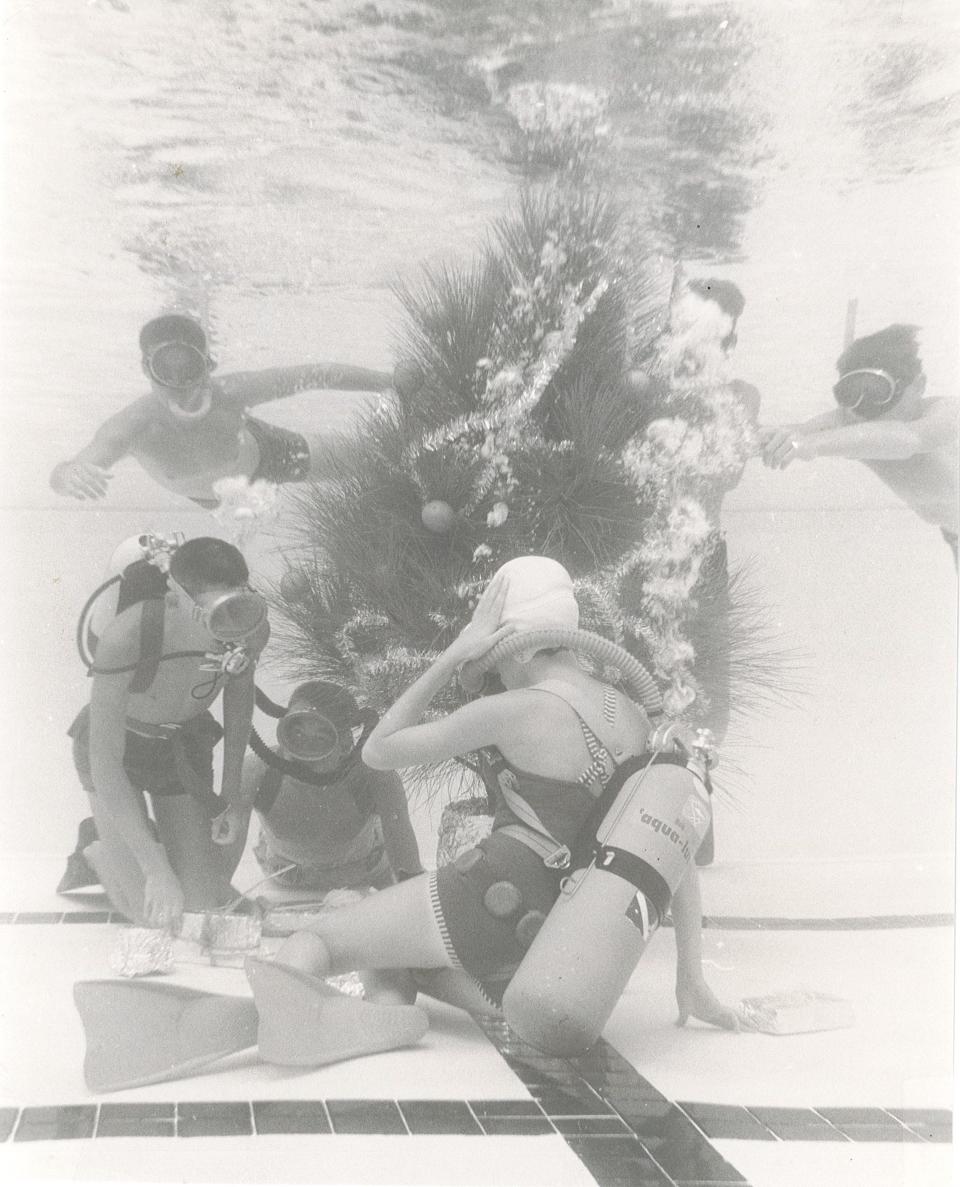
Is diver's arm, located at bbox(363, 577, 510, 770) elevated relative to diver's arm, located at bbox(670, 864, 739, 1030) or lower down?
elevated

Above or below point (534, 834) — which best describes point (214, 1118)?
below

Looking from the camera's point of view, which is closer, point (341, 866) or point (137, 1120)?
point (137, 1120)

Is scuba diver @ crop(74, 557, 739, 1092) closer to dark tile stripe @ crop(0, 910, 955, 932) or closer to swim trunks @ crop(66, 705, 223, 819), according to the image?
dark tile stripe @ crop(0, 910, 955, 932)

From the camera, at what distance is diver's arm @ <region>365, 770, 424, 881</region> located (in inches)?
57.0

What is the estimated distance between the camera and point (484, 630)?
4.47 feet

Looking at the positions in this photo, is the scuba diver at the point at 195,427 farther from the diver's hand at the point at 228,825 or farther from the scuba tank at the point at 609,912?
the scuba tank at the point at 609,912


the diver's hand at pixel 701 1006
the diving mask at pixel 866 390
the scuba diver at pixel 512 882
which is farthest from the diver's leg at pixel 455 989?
the diving mask at pixel 866 390

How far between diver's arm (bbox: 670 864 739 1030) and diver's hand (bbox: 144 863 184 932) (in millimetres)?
586

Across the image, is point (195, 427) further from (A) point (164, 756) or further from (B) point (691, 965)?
(B) point (691, 965)

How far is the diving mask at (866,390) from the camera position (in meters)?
1.46

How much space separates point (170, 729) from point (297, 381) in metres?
0.44

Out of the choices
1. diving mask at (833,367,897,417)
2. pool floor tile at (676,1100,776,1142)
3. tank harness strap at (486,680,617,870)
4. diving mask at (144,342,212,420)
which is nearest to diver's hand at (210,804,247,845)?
tank harness strap at (486,680,617,870)

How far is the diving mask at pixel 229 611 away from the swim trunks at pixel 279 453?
0.14 m

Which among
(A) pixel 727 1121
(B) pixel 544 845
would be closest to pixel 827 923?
(A) pixel 727 1121
